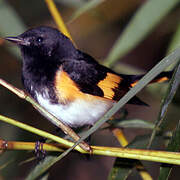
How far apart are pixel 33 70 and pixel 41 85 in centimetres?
15

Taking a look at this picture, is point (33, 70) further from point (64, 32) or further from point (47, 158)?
point (47, 158)

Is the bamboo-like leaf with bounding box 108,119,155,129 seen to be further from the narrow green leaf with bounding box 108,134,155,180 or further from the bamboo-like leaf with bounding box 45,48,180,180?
the bamboo-like leaf with bounding box 45,48,180,180

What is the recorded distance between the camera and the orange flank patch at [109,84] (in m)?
2.52

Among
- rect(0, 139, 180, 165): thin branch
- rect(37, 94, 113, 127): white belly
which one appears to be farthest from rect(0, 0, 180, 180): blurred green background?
rect(0, 139, 180, 165): thin branch

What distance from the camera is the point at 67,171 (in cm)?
412

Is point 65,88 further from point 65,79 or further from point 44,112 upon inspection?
point 44,112

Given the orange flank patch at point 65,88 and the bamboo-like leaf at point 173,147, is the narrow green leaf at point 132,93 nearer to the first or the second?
the bamboo-like leaf at point 173,147

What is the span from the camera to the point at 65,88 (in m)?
2.32

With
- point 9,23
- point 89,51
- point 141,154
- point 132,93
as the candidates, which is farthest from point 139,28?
point 89,51

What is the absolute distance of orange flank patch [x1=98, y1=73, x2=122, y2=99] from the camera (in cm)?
252

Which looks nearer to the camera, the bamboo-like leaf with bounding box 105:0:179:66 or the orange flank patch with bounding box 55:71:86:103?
the orange flank patch with bounding box 55:71:86:103

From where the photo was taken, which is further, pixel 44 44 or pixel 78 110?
pixel 44 44

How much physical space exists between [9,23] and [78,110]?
3.22 feet

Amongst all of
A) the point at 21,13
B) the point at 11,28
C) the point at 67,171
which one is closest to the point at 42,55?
the point at 11,28
